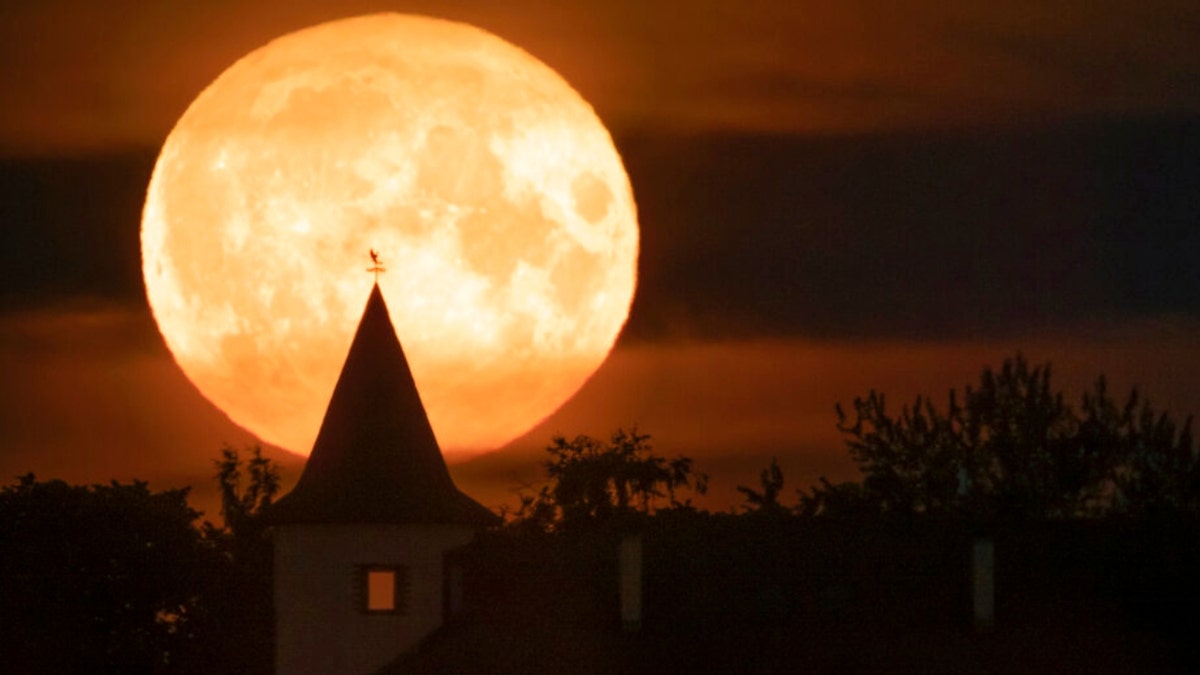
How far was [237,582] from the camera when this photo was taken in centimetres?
8294

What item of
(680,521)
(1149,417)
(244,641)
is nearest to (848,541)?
(680,521)

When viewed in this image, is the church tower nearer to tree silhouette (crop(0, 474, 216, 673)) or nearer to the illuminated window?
the illuminated window

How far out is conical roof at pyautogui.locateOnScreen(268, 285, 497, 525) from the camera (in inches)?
2336

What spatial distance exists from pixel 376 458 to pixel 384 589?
10.2ft

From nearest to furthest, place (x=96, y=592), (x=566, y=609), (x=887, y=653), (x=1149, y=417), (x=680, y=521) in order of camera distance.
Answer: (x=887, y=653) → (x=566, y=609) → (x=680, y=521) → (x=96, y=592) → (x=1149, y=417)

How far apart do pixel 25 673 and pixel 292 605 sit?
21.3m

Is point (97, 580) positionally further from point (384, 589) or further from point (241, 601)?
point (384, 589)

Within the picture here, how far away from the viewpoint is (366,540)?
2345 inches

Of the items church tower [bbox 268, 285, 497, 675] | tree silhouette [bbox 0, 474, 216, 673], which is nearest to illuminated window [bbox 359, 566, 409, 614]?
church tower [bbox 268, 285, 497, 675]

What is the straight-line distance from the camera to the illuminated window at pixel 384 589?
5969cm

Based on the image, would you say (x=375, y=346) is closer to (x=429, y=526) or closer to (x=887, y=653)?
(x=429, y=526)

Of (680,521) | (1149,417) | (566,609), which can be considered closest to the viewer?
(566,609)

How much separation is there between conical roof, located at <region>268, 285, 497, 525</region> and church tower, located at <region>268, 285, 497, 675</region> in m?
0.02

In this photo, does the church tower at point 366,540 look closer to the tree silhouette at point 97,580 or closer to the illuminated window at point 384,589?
the illuminated window at point 384,589
